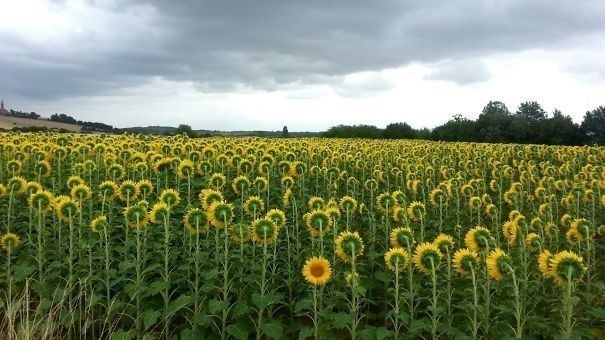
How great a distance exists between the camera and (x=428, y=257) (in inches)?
190

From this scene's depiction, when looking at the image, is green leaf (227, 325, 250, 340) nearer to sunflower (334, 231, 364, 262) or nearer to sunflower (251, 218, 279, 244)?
sunflower (251, 218, 279, 244)

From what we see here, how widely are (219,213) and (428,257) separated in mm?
2308

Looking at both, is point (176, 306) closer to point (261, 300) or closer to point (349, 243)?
point (261, 300)

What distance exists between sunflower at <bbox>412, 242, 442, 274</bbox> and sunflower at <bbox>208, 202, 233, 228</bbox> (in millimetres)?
2089

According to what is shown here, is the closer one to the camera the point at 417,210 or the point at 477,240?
the point at 477,240

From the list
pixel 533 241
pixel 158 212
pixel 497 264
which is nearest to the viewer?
pixel 497 264

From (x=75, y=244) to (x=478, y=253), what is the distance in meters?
5.20

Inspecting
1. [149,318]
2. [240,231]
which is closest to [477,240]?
[240,231]

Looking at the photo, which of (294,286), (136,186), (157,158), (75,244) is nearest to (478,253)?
(294,286)

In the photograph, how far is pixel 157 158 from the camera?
35.3ft

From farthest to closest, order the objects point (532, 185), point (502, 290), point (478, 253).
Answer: point (532, 185) → point (502, 290) → point (478, 253)

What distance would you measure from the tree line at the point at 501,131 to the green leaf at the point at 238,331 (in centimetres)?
4468

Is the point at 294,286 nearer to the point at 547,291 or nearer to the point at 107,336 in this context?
A: the point at 107,336

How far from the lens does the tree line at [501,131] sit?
1944 inches
